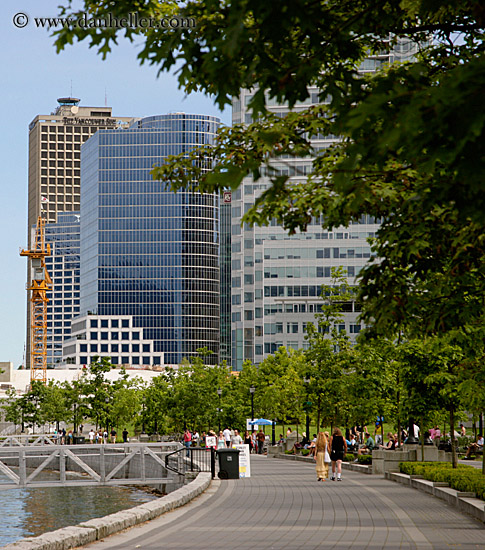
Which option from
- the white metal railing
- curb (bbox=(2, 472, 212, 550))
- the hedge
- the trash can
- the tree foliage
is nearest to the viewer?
the tree foliage

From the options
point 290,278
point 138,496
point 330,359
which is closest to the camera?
point 138,496

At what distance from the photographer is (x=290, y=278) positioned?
11456 centimetres

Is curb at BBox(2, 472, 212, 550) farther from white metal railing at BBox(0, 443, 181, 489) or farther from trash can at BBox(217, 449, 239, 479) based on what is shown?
white metal railing at BBox(0, 443, 181, 489)

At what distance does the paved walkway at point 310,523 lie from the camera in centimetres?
1310

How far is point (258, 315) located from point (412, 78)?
12098cm

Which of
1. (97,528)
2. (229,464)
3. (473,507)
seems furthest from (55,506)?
(97,528)

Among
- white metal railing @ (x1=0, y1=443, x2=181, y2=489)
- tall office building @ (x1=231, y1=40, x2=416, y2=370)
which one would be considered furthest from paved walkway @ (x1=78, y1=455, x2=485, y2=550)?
tall office building @ (x1=231, y1=40, x2=416, y2=370)

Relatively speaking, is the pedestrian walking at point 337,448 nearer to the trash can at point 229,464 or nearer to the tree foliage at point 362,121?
the trash can at point 229,464

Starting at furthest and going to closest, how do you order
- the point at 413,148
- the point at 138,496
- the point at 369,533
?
the point at 138,496 → the point at 369,533 → the point at 413,148

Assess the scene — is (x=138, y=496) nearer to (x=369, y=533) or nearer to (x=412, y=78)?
(x=369, y=533)

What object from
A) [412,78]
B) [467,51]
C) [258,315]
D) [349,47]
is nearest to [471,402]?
[467,51]

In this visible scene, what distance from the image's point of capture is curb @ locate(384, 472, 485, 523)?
16264 mm

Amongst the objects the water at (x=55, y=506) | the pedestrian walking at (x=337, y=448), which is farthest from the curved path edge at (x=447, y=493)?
the water at (x=55, y=506)

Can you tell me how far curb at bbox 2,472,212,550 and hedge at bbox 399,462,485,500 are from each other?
6.15 meters
